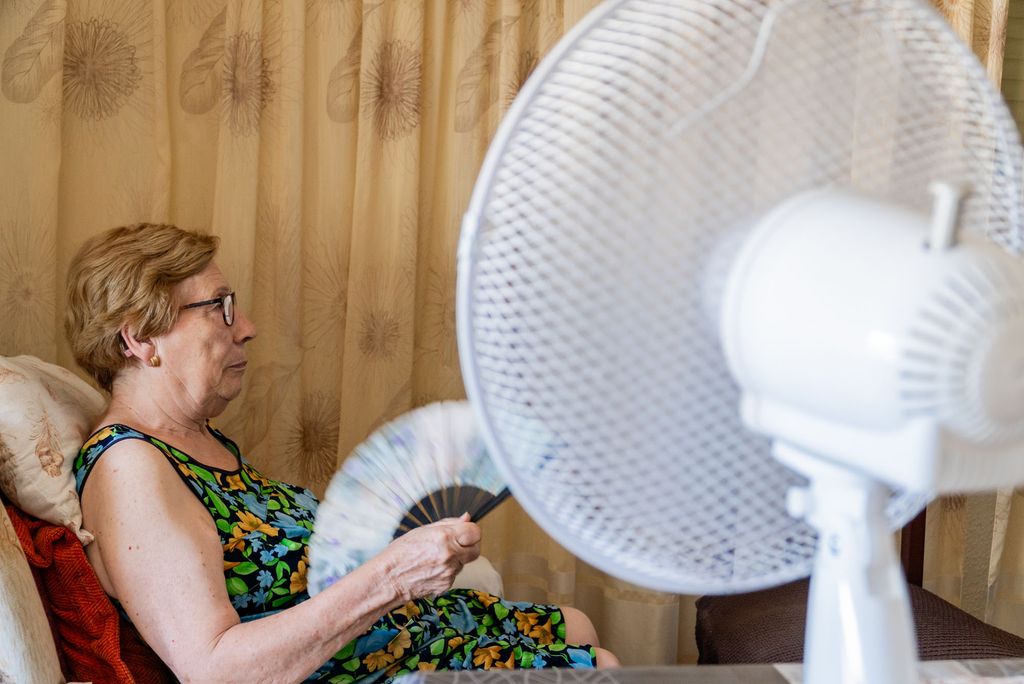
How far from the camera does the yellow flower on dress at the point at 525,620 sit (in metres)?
1.58

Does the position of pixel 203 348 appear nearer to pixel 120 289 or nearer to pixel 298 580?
pixel 120 289

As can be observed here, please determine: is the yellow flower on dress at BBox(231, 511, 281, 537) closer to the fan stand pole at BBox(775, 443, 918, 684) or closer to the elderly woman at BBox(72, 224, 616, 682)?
the elderly woman at BBox(72, 224, 616, 682)

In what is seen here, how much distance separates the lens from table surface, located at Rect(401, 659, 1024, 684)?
75 cm

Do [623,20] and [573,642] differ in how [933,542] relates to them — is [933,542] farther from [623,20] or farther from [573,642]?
[623,20]

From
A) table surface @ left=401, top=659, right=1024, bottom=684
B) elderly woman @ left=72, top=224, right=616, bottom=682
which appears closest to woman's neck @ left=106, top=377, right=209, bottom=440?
elderly woman @ left=72, top=224, right=616, bottom=682

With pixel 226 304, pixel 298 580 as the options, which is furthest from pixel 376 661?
pixel 226 304

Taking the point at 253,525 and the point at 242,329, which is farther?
the point at 242,329

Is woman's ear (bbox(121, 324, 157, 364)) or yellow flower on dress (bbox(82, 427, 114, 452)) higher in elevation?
woman's ear (bbox(121, 324, 157, 364))

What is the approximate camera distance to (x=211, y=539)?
1.27m

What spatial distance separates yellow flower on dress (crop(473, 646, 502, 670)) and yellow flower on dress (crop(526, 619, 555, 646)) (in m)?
0.14

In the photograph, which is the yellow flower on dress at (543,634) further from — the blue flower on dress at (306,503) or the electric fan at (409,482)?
the electric fan at (409,482)

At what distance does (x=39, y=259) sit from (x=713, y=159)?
1.49m

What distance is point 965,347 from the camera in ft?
1.34

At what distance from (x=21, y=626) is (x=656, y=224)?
0.90 meters
